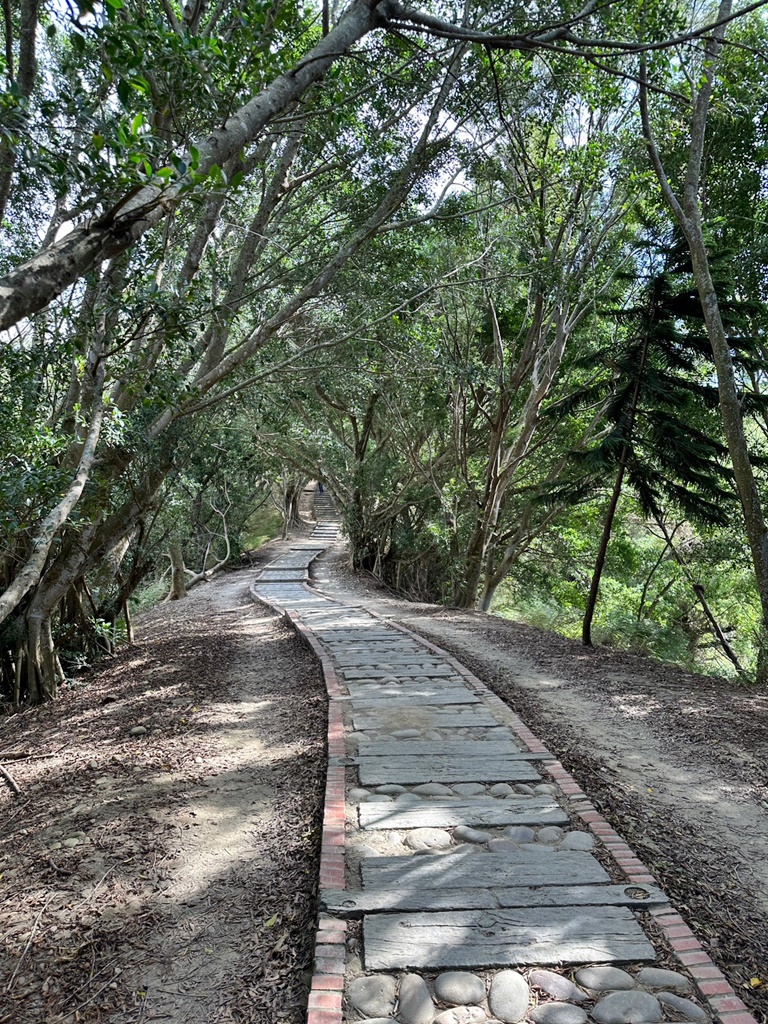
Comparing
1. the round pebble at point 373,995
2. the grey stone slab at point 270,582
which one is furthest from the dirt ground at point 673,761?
the grey stone slab at point 270,582

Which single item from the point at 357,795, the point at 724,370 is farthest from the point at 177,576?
the point at 724,370

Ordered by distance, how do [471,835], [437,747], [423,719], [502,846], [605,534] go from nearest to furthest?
[502,846]
[471,835]
[437,747]
[423,719]
[605,534]

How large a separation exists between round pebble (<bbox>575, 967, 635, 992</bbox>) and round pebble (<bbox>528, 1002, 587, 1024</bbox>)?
16 cm

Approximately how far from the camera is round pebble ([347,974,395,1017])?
8.64ft

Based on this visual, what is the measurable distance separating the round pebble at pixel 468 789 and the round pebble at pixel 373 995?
71.9 inches

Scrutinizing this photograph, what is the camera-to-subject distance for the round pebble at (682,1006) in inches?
102

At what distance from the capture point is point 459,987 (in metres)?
Answer: 2.74

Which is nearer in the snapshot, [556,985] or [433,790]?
[556,985]

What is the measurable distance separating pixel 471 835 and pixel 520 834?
1.05 feet

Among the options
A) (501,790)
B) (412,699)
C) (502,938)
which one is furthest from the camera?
(412,699)

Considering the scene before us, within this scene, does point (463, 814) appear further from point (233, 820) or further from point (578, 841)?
point (233, 820)

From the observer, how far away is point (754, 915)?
3.41m

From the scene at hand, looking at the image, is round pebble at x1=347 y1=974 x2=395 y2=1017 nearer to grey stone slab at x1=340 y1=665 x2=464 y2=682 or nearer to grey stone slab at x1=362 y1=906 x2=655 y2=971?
grey stone slab at x1=362 y1=906 x2=655 y2=971

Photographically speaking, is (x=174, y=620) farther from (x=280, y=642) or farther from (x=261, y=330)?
(x=261, y=330)
